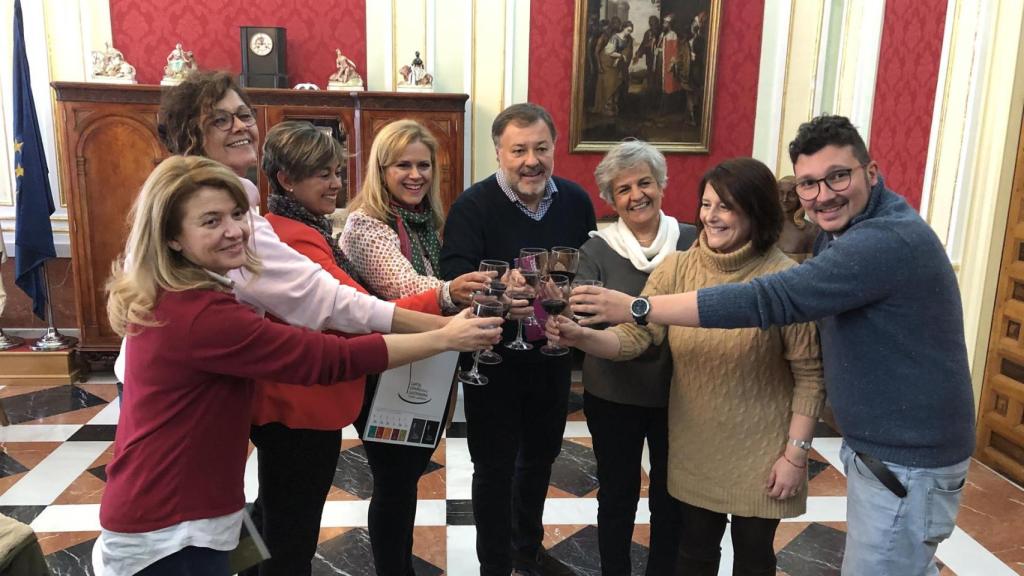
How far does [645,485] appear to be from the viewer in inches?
136

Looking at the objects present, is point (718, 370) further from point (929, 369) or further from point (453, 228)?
point (453, 228)

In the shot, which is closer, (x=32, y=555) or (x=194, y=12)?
(x=32, y=555)

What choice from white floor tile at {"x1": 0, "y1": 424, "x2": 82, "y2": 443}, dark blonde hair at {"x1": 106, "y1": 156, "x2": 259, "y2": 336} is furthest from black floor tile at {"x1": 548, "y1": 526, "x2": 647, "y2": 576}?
white floor tile at {"x1": 0, "y1": 424, "x2": 82, "y2": 443}

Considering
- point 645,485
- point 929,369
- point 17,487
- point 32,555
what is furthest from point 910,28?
point 17,487

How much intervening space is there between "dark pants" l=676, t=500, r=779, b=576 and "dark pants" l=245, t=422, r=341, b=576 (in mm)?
982

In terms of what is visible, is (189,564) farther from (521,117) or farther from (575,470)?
(575,470)

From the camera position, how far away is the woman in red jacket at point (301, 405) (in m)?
1.79

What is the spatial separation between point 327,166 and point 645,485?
2307 millimetres

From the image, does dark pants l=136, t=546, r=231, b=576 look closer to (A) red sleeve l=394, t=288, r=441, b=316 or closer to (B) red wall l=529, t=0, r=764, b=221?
(A) red sleeve l=394, t=288, r=441, b=316

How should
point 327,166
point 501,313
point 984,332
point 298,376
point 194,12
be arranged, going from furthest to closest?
point 194,12 → point 984,332 → point 327,166 → point 501,313 → point 298,376

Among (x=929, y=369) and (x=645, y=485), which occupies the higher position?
(x=929, y=369)

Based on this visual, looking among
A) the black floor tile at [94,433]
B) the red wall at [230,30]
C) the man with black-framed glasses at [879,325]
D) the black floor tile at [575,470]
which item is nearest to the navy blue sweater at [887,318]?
the man with black-framed glasses at [879,325]

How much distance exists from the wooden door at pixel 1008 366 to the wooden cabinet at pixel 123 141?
322cm

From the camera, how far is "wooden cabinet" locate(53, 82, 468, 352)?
4.62 meters
